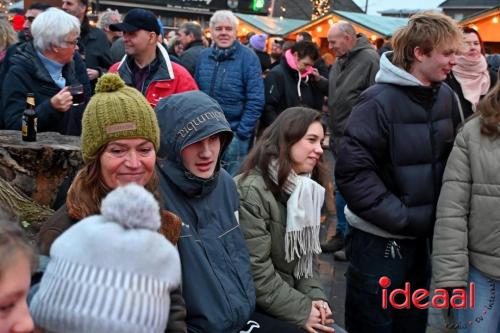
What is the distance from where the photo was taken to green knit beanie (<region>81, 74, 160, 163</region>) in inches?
88.1

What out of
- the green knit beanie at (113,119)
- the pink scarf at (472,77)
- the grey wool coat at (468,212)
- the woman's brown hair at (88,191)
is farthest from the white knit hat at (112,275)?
the pink scarf at (472,77)

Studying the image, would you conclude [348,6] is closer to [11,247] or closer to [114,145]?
[114,145]

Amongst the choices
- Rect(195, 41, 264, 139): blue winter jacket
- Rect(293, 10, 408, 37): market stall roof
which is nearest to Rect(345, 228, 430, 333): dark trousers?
Rect(195, 41, 264, 139): blue winter jacket

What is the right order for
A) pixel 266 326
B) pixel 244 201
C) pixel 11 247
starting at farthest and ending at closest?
pixel 244 201, pixel 266 326, pixel 11 247

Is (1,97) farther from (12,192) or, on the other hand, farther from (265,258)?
(265,258)

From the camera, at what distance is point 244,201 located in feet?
10.1

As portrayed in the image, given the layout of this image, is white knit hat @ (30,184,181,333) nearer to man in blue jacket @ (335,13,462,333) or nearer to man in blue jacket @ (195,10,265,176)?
man in blue jacket @ (335,13,462,333)

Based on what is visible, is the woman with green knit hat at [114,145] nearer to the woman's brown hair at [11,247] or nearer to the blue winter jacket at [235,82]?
the woman's brown hair at [11,247]

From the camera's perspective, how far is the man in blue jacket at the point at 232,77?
6152 mm

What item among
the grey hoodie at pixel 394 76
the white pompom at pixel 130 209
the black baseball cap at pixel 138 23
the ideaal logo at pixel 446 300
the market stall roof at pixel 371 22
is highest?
the market stall roof at pixel 371 22

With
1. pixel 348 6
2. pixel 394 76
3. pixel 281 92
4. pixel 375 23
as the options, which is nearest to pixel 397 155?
pixel 394 76

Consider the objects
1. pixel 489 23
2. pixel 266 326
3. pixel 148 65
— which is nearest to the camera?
pixel 266 326

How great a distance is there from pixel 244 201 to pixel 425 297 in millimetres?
1285

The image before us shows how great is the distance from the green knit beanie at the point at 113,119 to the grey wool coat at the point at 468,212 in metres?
1.70
